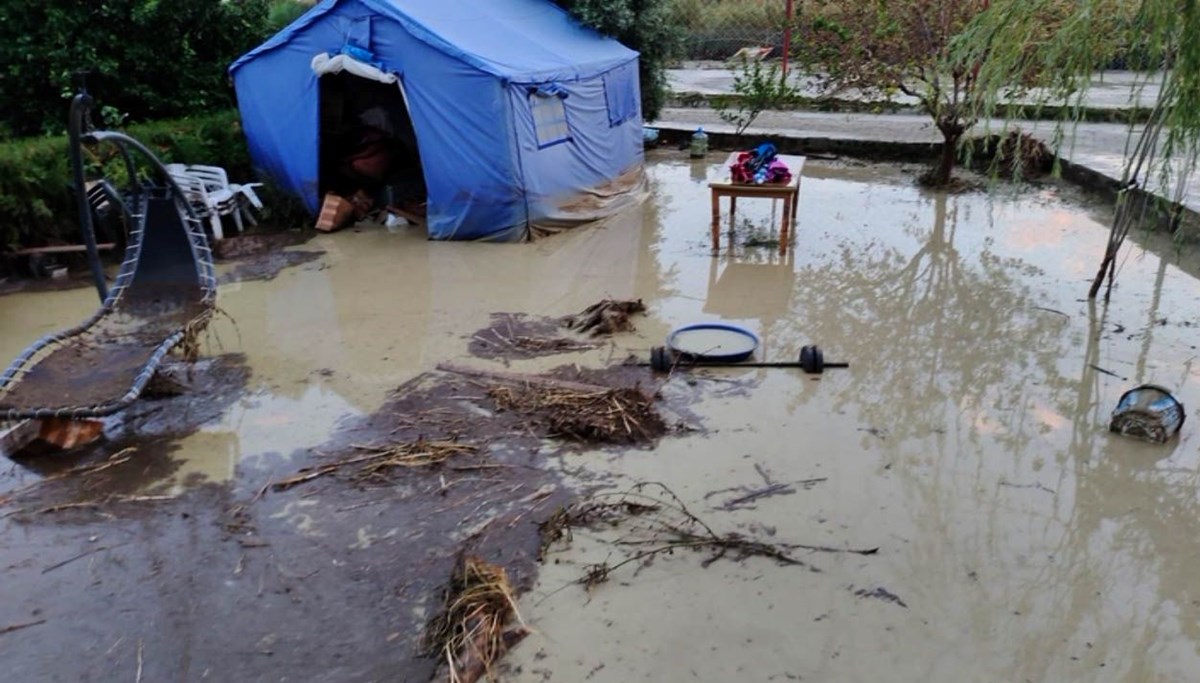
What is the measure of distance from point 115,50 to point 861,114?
10.6 metres

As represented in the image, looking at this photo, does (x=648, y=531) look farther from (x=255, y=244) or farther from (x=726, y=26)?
(x=726, y=26)

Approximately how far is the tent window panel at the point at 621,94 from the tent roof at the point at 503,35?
0.13m

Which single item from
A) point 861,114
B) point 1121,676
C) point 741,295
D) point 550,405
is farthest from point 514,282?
point 861,114

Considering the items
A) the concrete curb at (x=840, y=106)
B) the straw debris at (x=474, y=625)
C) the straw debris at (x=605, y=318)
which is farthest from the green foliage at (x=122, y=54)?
the straw debris at (x=474, y=625)

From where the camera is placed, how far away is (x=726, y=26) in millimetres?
16375

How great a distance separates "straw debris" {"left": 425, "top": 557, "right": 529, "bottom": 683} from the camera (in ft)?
9.34

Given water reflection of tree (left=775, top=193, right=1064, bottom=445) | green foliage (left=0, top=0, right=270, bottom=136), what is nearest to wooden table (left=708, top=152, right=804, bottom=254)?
water reflection of tree (left=775, top=193, right=1064, bottom=445)

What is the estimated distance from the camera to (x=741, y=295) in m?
6.61

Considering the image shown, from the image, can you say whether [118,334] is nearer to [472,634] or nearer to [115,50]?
[472,634]

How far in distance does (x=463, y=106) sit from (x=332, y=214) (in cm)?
196

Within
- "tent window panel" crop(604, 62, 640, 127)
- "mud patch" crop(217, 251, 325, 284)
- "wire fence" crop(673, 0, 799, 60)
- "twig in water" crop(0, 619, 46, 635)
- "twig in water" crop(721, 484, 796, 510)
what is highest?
"wire fence" crop(673, 0, 799, 60)

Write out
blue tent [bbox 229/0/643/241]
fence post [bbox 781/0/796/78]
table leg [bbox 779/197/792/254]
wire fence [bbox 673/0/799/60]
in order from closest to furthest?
table leg [bbox 779/197/792/254] < blue tent [bbox 229/0/643/241] < fence post [bbox 781/0/796/78] < wire fence [bbox 673/0/799/60]

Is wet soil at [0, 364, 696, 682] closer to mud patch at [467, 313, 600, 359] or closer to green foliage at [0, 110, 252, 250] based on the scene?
mud patch at [467, 313, 600, 359]

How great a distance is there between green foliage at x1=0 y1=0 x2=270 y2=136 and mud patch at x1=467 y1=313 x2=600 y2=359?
5.49 m
